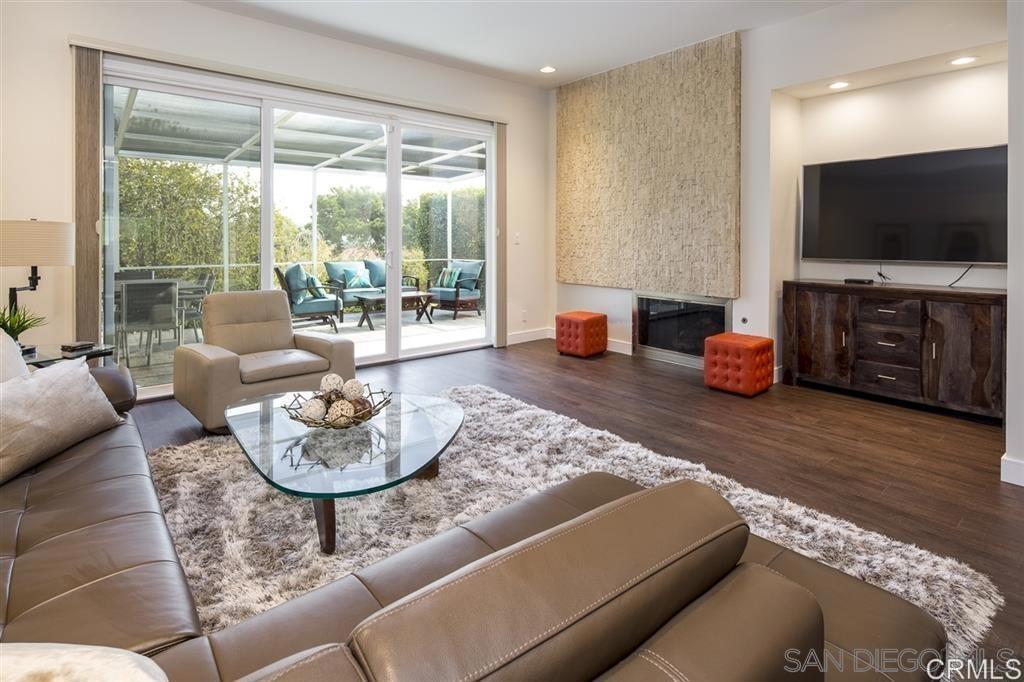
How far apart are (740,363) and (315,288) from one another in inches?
149

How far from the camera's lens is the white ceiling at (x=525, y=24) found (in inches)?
172

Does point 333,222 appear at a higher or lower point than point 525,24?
lower

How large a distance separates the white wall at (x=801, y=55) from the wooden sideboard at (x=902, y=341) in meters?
0.38

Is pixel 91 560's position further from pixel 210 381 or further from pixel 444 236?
pixel 444 236

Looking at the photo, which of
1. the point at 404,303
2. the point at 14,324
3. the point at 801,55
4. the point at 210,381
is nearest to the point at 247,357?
the point at 210,381

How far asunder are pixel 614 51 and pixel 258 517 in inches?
198

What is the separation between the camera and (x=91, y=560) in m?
1.38

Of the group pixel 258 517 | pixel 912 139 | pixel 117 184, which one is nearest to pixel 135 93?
pixel 117 184

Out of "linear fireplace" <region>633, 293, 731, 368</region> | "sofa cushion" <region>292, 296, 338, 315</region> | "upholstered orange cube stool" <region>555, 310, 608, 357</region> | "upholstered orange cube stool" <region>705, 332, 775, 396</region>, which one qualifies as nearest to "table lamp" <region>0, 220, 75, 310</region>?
"sofa cushion" <region>292, 296, 338, 315</region>

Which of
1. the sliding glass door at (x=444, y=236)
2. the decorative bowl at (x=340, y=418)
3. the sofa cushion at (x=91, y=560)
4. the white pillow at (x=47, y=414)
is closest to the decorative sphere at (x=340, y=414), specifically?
the decorative bowl at (x=340, y=418)

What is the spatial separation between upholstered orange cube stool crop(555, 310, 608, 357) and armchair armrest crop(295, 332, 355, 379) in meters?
2.67

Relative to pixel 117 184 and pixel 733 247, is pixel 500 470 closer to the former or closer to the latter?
pixel 733 247

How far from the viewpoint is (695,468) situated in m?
2.99

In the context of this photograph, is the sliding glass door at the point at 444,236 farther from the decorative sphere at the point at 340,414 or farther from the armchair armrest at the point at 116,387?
the decorative sphere at the point at 340,414
